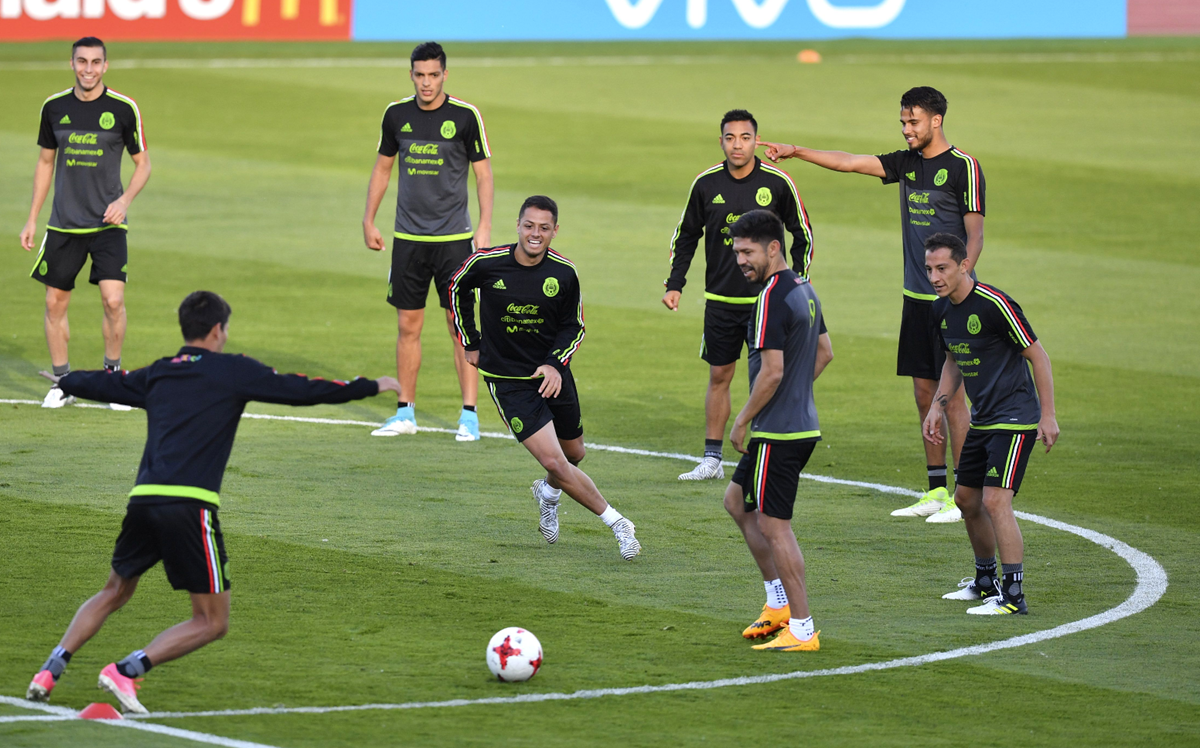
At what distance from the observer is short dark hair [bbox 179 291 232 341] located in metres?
7.06

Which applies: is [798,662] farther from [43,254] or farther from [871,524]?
[43,254]

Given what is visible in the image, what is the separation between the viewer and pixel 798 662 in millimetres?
7902

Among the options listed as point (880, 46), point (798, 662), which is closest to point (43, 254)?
point (798, 662)

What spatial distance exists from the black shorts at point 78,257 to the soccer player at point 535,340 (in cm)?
457

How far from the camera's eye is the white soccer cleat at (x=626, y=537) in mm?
9680

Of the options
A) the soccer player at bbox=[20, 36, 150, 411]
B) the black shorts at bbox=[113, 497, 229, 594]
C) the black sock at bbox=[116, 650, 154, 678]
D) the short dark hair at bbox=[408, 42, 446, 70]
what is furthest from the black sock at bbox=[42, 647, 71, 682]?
the short dark hair at bbox=[408, 42, 446, 70]

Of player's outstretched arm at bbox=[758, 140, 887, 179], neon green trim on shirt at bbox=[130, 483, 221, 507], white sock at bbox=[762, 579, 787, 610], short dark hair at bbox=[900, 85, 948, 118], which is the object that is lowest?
white sock at bbox=[762, 579, 787, 610]

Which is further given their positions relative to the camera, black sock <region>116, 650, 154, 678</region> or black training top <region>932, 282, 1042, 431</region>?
black training top <region>932, 282, 1042, 431</region>

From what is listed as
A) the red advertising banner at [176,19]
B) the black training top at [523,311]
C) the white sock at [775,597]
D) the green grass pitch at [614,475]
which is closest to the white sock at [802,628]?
the green grass pitch at [614,475]

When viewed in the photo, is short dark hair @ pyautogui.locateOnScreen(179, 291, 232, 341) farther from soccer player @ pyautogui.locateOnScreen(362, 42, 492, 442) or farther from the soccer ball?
soccer player @ pyautogui.locateOnScreen(362, 42, 492, 442)

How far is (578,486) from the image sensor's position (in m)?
9.66

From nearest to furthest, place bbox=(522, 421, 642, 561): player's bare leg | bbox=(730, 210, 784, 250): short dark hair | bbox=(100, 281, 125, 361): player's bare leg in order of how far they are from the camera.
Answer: bbox=(730, 210, 784, 250): short dark hair → bbox=(522, 421, 642, 561): player's bare leg → bbox=(100, 281, 125, 361): player's bare leg

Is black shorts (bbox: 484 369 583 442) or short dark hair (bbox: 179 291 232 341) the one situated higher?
short dark hair (bbox: 179 291 232 341)

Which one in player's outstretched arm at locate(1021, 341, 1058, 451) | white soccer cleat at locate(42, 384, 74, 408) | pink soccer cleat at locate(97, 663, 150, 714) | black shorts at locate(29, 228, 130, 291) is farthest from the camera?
white soccer cleat at locate(42, 384, 74, 408)
